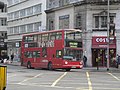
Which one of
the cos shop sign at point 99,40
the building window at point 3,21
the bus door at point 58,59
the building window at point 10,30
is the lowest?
the bus door at point 58,59

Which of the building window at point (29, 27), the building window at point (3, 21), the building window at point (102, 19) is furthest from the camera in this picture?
the building window at point (3, 21)

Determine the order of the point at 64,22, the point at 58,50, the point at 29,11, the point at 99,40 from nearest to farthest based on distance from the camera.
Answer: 1. the point at 58,50
2. the point at 99,40
3. the point at 64,22
4. the point at 29,11

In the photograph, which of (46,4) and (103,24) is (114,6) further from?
(46,4)

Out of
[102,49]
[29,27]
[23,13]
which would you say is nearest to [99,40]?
[102,49]

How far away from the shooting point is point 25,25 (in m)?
73.4

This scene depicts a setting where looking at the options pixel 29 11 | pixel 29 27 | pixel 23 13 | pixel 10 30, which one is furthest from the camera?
pixel 10 30

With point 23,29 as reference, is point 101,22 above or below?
below

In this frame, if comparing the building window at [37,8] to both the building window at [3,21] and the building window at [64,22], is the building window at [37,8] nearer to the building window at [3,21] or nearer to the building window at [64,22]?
the building window at [64,22]

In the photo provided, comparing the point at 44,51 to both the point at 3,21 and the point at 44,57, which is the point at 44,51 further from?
the point at 3,21

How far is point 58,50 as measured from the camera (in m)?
38.4

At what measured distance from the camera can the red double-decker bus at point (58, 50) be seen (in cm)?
3769

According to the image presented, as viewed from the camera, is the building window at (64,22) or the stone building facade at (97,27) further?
the building window at (64,22)

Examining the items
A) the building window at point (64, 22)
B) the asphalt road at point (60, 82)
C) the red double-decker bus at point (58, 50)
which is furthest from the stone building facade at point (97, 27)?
the asphalt road at point (60, 82)

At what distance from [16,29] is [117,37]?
32.5 meters
